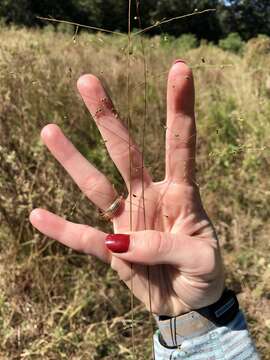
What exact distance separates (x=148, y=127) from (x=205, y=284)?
6.33ft

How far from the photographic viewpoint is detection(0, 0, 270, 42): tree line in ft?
16.2

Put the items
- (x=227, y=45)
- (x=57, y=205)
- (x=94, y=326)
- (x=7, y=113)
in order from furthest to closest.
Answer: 1. (x=227, y=45)
2. (x=7, y=113)
3. (x=57, y=205)
4. (x=94, y=326)

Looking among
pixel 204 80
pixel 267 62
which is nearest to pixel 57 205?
pixel 204 80

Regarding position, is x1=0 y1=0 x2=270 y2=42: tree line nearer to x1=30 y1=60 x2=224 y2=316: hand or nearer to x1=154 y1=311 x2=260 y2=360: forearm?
x1=30 y1=60 x2=224 y2=316: hand

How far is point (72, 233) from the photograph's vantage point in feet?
3.79

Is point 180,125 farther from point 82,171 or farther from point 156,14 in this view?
point 156,14

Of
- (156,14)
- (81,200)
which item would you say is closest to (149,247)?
(81,200)

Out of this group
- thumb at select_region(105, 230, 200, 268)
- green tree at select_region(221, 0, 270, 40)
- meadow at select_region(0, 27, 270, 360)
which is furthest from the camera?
green tree at select_region(221, 0, 270, 40)

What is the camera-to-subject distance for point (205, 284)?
1107 mm

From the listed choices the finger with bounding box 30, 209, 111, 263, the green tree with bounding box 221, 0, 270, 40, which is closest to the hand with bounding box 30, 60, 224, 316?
the finger with bounding box 30, 209, 111, 263

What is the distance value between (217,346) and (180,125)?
1.77 ft

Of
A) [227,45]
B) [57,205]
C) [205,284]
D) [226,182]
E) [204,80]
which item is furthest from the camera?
[227,45]

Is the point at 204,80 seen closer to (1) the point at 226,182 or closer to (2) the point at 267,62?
(2) the point at 267,62

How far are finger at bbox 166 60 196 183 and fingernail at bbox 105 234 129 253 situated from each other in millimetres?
225
